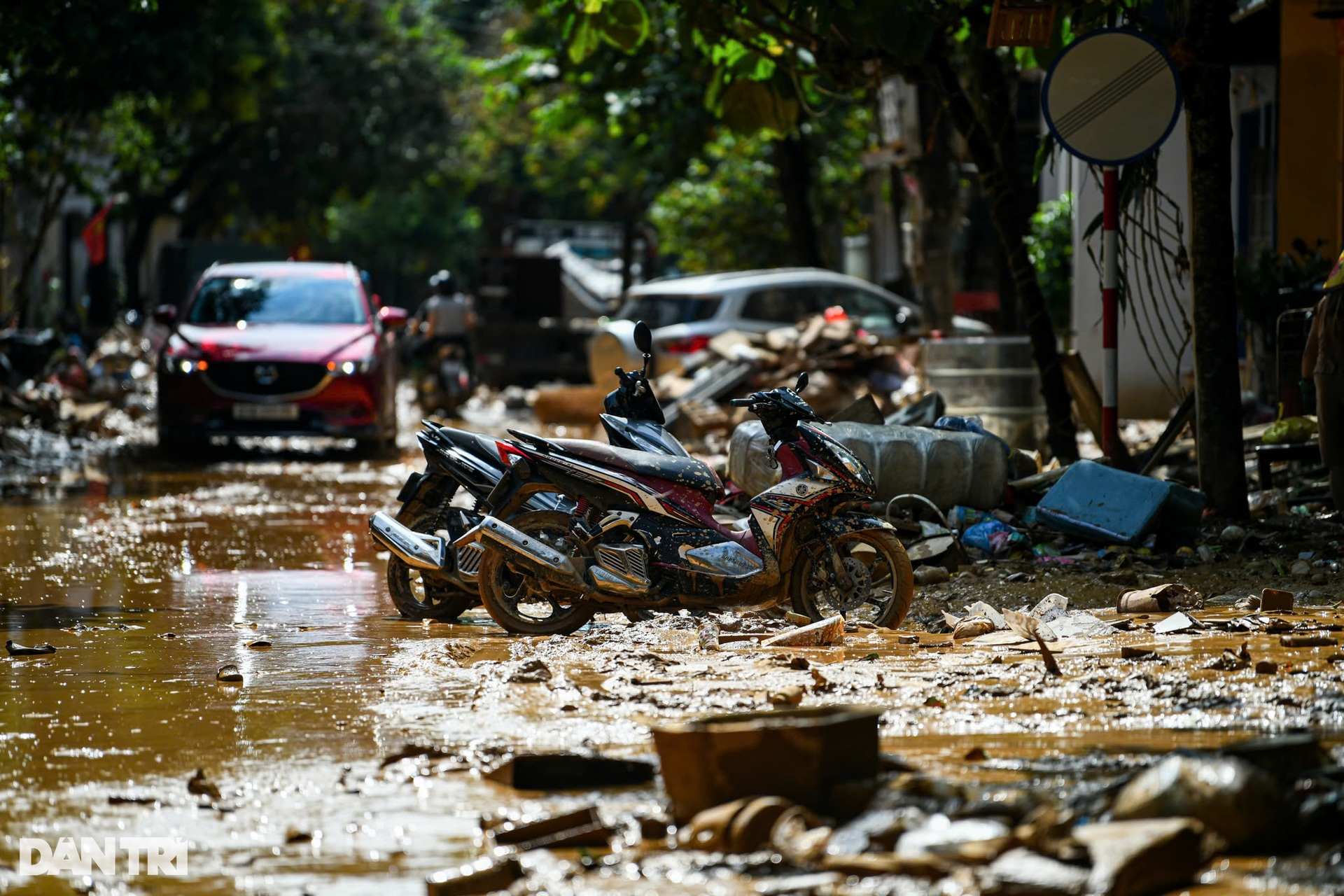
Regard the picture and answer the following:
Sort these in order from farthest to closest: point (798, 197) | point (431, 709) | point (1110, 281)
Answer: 1. point (798, 197)
2. point (1110, 281)
3. point (431, 709)

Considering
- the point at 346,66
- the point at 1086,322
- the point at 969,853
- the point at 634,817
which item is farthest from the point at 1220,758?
the point at 346,66

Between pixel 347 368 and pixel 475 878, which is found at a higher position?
pixel 347 368

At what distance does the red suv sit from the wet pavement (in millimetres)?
7237

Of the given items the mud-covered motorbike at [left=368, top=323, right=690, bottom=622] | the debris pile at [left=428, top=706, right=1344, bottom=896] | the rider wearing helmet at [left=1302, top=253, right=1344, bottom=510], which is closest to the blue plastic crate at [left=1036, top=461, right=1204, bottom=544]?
the rider wearing helmet at [left=1302, top=253, right=1344, bottom=510]

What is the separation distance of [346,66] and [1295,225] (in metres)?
30.9

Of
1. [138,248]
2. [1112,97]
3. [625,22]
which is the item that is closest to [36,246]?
[138,248]

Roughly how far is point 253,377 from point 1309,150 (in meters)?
9.48

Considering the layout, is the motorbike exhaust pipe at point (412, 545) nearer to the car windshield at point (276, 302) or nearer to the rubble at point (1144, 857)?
the rubble at point (1144, 857)

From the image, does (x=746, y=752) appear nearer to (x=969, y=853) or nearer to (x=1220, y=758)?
(x=969, y=853)

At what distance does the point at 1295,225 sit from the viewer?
1378cm

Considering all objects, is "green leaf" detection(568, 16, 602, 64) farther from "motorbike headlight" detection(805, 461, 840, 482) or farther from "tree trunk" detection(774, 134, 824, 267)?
"tree trunk" detection(774, 134, 824, 267)

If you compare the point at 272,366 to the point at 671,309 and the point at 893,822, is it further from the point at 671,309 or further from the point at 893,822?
the point at 893,822

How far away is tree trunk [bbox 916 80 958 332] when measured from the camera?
17.2 m

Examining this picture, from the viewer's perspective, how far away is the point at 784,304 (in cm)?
2019
